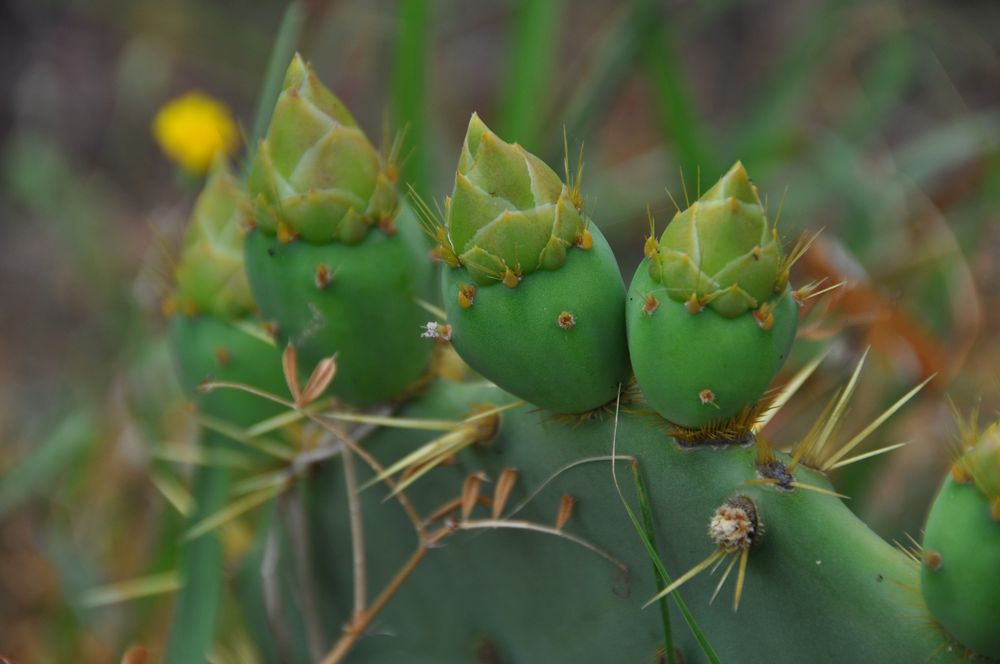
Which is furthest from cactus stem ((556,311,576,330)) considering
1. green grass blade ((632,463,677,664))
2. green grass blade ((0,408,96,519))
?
green grass blade ((0,408,96,519))

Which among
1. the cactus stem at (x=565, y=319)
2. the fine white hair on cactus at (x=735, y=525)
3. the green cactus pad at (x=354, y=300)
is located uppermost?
the cactus stem at (x=565, y=319)

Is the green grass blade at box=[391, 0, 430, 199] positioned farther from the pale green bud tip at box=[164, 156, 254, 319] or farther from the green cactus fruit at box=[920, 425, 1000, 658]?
the green cactus fruit at box=[920, 425, 1000, 658]

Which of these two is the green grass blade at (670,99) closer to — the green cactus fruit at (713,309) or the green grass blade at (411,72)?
the green grass blade at (411,72)

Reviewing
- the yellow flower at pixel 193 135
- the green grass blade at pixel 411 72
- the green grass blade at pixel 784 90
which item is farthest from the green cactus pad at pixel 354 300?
the green grass blade at pixel 784 90

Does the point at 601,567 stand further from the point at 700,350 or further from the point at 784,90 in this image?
the point at 784,90

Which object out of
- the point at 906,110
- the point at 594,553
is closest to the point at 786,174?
the point at 906,110

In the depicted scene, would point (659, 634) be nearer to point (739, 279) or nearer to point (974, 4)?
point (739, 279)

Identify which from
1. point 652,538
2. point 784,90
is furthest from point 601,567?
point 784,90
